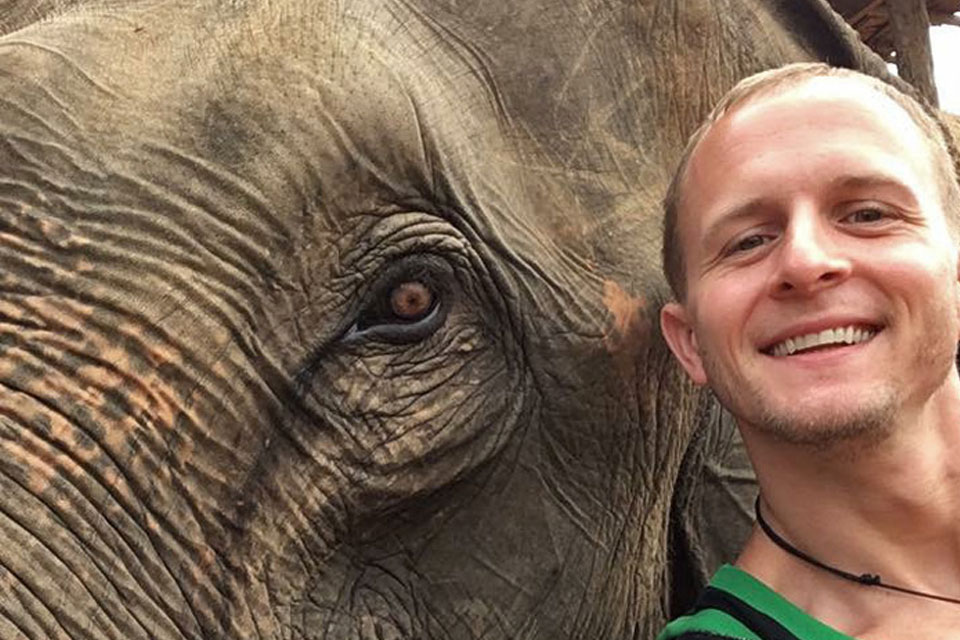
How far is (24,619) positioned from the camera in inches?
77.7

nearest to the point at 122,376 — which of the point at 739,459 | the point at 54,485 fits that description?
the point at 54,485

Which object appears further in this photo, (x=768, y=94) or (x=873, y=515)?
(x=768, y=94)

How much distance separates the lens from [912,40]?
6305 millimetres

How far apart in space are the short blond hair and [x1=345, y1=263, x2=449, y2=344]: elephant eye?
1.05ft

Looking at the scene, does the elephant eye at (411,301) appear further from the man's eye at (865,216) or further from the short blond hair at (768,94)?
the man's eye at (865,216)

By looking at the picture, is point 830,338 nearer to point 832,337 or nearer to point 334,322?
point 832,337

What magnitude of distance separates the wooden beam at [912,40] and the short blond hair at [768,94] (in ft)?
12.5

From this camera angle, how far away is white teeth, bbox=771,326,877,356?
82.7 inches

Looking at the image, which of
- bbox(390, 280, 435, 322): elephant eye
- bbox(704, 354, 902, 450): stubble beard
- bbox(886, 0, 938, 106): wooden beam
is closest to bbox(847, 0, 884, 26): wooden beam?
bbox(886, 0, 938, 106): wooden beam

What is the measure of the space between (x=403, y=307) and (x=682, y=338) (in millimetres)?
382

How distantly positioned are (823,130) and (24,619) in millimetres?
1121

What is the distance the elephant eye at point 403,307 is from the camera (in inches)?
94.1

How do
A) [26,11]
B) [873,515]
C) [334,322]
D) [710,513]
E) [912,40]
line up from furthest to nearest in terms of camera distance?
1. [912,40]
2. [710,513]
3. [26,11]
4. [334,322]
5. [873,515]

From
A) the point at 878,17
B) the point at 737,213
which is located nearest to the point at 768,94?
the point at 737,213
